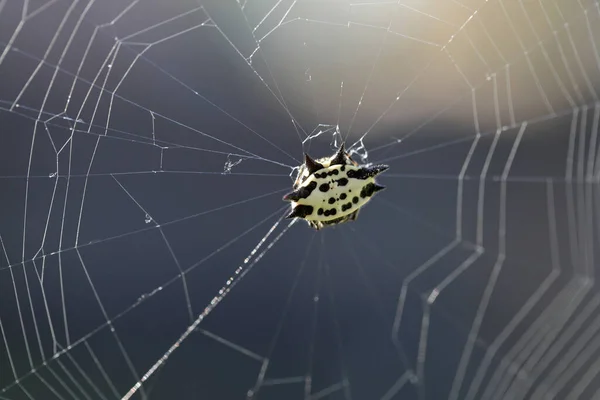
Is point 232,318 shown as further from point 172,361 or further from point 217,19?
point 217,19

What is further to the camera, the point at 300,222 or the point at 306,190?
the point at 300,222

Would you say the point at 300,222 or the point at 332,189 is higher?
the point at 332,189

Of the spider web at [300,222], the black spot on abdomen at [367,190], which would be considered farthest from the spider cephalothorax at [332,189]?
the spider web at [300,222]

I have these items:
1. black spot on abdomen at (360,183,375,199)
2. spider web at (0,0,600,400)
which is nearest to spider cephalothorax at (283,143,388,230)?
black spot on abdomen at (360,183,375,199)

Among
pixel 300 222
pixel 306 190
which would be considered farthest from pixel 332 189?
pixel 300 222

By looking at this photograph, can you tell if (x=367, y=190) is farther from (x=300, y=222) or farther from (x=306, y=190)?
(x=300, y=222)

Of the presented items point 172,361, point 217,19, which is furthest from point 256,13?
point 172,361

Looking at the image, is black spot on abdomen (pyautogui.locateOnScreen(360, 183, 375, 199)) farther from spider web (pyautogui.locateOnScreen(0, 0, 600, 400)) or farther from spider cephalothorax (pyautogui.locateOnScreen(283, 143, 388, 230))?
spider web (pyautogui.locateOnScreen(0, 0, 600, 400))
